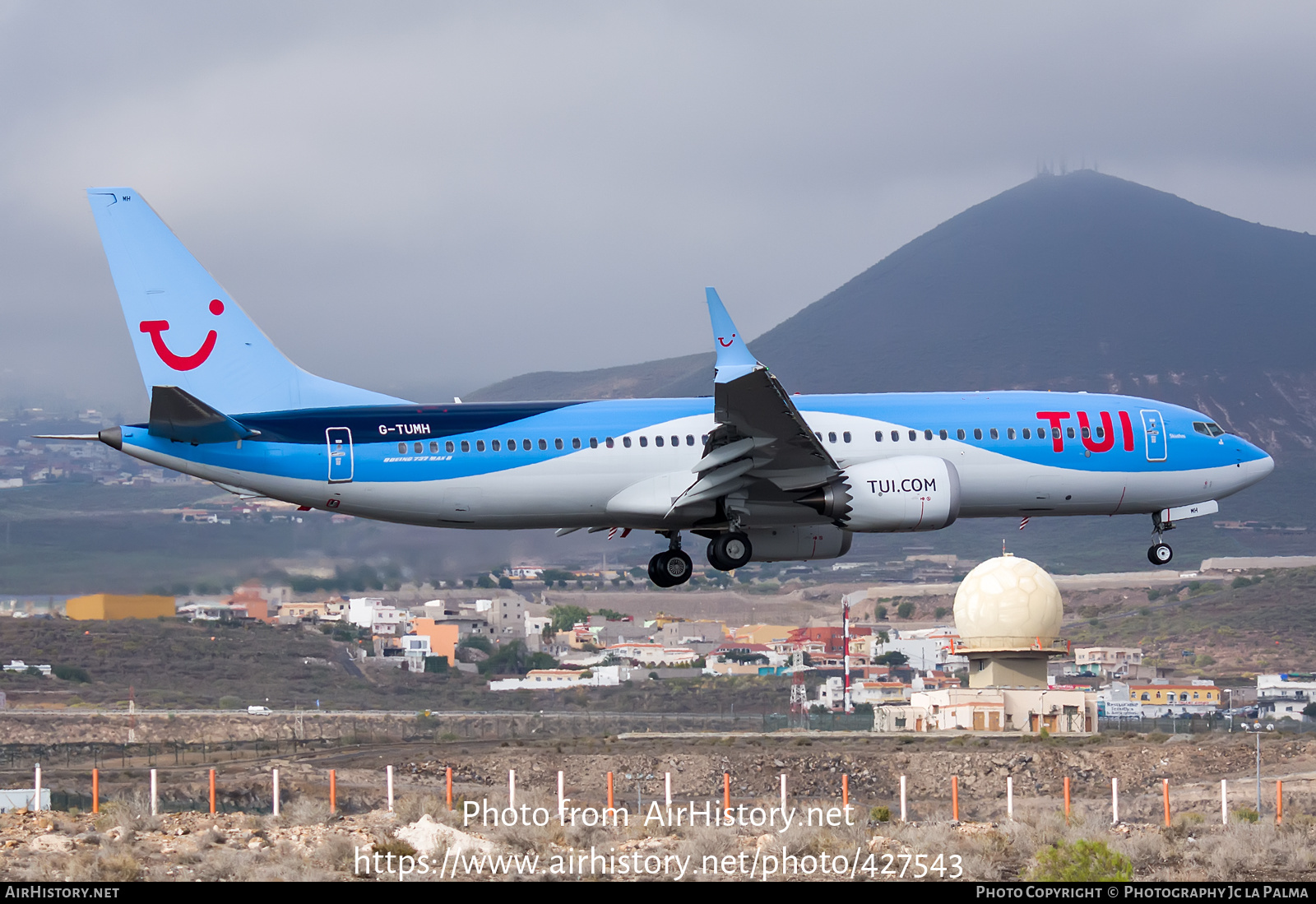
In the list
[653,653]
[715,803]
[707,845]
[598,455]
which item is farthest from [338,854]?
[653,653]

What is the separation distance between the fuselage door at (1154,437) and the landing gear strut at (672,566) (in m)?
13.1

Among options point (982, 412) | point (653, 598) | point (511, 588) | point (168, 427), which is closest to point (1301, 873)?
point (982, 412)

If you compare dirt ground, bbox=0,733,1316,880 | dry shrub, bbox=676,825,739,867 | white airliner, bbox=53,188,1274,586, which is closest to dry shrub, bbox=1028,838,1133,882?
dirt ground, bbox=0,733,1316,880

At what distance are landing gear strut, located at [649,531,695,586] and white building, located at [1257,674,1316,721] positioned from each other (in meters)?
A: 80.3

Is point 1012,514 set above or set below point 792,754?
above

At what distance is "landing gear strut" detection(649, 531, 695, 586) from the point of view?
140 ft

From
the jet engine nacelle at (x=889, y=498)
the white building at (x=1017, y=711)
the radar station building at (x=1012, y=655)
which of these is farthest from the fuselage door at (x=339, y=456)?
the white building at (x=1017, y=711)

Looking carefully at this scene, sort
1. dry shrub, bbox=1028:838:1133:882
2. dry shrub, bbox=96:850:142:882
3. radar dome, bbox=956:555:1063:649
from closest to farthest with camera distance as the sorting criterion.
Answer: dry shrub, bbox=1028:838:1133:882
dry shrub, bbox=96:850:142:882
radar dome, bbox=956:555:1063:649

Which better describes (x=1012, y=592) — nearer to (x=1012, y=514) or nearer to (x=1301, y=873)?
(x=1012, y=514)

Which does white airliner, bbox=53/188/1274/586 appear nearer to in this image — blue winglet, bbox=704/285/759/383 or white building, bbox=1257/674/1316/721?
Result: blue winglet, bbox=704/285/759/383

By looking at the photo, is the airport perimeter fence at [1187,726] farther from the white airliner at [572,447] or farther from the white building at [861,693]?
the white airliner at [572,447]

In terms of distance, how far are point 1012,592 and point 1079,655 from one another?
72.6 metres

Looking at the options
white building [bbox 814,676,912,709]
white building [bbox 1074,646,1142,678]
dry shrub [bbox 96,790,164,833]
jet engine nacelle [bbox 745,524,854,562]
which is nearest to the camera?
dry shrub [bbox 96,790,164,833]

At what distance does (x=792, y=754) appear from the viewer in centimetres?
5950
